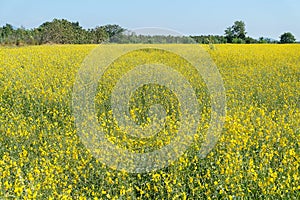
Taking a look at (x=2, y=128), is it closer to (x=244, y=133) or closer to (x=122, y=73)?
A: (x=244, y=133)

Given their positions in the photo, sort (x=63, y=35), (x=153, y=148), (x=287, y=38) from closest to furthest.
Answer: (x=153, y=148) < (x=63, y=35) < (x=287, y=38)

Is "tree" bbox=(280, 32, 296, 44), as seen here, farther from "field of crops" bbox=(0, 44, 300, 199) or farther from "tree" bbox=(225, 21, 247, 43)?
"field of crops" bbox=(0, 44, 300, 199)

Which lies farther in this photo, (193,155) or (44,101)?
(44,101)

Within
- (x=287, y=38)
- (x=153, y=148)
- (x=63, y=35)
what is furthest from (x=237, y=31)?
(x=153, y=148)

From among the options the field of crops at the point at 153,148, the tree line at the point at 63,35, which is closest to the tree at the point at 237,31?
the tree line at the point at 63,35

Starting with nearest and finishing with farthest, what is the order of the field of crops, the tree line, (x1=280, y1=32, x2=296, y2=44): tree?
the field of crops
the tree line
(x1=280, y1=32, x2=296, y2=44): tree

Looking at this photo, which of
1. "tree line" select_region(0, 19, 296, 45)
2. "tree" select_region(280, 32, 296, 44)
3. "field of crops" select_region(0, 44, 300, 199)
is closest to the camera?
"field of crops" select_region(0, 44, 300, 199)

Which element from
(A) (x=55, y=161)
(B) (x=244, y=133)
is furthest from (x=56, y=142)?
(B) (x=244, y=133)

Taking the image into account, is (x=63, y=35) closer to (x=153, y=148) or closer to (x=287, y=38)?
(x=287, y=38)

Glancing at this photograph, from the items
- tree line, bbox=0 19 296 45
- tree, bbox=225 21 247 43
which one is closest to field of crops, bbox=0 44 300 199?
tree line, bbox=0 19 296 45

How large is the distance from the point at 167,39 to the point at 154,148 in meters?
10.9

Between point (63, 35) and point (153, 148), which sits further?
point (63, 35)

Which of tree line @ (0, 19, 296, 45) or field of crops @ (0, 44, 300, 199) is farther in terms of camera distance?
tree line @ (0, 19, 296, 45)

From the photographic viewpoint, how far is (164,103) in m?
7.45
